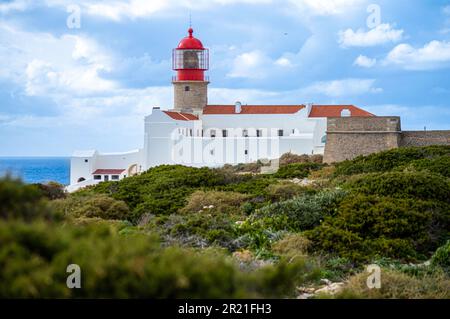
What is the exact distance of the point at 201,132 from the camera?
41.3 m

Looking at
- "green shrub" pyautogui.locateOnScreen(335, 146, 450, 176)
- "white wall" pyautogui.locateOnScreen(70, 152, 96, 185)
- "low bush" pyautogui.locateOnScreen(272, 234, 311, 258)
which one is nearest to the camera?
"low bush" pyautogui.locateOnScreen(272, 234, 311, 258)

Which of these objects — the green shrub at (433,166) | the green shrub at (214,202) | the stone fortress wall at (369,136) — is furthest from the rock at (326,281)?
the stone fortress wall at (369,136)

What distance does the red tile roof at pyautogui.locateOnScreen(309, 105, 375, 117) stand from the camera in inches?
1660

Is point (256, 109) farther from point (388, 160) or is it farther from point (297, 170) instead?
point (388, 160)

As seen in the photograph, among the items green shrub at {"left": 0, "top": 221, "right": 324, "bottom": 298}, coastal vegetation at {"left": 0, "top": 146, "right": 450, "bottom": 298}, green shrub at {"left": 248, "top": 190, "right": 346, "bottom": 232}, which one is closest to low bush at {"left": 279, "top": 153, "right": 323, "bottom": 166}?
coastal vegetation at {"left": 0, "top": 146, "right": 450, "bottom": 298}

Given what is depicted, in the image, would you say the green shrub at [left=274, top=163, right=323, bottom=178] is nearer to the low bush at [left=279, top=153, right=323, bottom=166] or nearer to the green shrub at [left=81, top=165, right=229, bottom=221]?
the green shrub at [left=81, top=165, right=229, bottom=221]

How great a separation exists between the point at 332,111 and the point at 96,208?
29.0 metres

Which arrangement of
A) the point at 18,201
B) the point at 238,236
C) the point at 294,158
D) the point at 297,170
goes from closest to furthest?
the point at 18,201, the point at 238,236, the point at 297,170, the point at 294,158

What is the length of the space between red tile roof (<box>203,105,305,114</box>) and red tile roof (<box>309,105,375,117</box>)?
88 cm

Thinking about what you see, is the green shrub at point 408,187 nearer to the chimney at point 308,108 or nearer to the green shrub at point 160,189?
the green shrub at point 160,189

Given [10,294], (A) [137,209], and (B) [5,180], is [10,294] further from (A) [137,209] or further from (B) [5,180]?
(A) [137,209]

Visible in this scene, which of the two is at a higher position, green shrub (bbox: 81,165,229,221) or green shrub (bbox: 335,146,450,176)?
green shrub (bbox: 335,146,450,176)

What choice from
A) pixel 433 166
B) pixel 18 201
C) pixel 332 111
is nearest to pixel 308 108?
pixel 332 111
